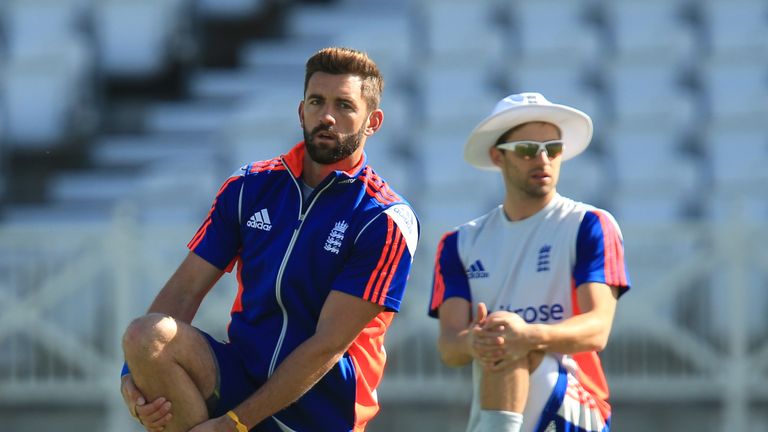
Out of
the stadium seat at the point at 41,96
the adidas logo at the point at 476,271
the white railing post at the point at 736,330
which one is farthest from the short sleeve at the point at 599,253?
the stadium seat at the point at 41,96

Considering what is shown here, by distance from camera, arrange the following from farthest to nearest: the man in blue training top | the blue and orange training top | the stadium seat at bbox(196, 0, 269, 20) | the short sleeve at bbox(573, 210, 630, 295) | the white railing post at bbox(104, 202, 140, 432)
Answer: the stadium seat at bbox(196, 0, 269, 20) → the white railing post at bbox(104, 202, 140, 432) → the short sleeve at bbox(573, 210, 630, 295) → the blue and orange training top → the man in blue training top

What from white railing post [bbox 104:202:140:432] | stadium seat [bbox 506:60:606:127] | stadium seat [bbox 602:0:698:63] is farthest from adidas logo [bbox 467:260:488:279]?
stadium seat [bbox 602:0:698:63]

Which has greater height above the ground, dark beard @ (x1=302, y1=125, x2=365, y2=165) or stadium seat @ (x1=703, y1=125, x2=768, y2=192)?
stadium seat @ (x1=703, y1=125, x2=768, y2=192)

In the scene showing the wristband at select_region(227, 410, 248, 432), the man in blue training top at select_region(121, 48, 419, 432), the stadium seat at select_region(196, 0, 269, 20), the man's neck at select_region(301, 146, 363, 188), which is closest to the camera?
the wristband at select_region(227, 410, 248, 432)

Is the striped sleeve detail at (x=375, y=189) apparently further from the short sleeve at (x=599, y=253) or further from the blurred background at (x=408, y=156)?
the blurred background at (x=408, y=156)

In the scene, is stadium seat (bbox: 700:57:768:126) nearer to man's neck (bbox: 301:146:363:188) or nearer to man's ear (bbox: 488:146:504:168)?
man's ear (bbox: 488:146:504:168)

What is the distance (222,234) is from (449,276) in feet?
2.49

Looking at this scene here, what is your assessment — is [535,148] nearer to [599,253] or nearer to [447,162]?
[599,253]

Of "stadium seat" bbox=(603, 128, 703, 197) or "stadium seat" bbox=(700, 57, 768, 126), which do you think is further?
"stadium seat" bbox=(700, 57, 768, 126)

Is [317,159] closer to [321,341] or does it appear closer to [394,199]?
[394,199]

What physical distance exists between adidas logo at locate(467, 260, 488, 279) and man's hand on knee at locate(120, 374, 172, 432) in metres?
1.12

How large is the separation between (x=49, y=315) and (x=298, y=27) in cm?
436

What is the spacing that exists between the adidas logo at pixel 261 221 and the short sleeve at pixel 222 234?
6 centimetres

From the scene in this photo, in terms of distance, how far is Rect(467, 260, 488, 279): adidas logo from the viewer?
13.9 feet
